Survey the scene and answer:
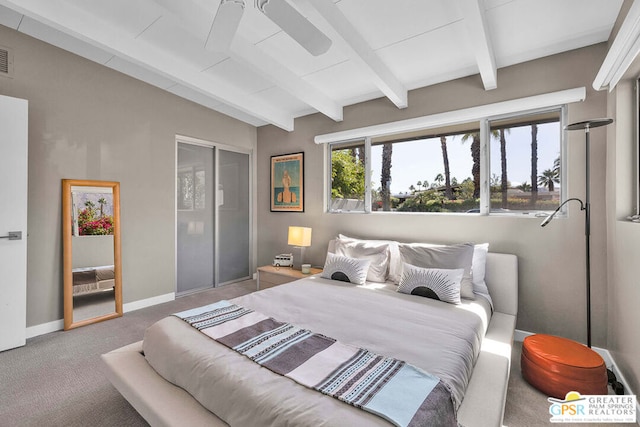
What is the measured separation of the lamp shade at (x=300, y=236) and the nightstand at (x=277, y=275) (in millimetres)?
373

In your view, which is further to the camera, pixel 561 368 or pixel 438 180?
pixel 438 180

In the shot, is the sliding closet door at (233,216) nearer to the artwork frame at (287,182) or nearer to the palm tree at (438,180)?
the artwork frame at (287,182)

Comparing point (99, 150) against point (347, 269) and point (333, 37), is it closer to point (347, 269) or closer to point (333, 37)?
point (333, 37)

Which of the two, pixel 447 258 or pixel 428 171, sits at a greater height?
pixel 428 171

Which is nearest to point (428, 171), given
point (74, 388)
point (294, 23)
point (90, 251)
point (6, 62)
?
point (294, 23)

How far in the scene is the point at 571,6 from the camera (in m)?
2.06

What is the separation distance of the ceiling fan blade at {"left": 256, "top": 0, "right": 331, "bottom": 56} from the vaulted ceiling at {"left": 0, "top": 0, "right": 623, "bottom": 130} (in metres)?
0.05

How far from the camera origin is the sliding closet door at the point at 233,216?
4.54m

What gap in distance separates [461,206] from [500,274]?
31.8 inches

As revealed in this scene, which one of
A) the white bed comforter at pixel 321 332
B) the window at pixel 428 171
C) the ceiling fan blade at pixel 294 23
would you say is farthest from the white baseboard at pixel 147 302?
the ceiling fan blade at pixel 294 23

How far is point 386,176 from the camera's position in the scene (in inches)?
146

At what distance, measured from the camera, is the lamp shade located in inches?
159

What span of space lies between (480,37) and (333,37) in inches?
42.7

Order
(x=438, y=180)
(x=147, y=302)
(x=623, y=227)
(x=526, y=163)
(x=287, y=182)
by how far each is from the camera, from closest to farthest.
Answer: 1. (x=623, y=227)
2. (x=526, y=163)
3. (x=438, y=180)
4. (x=147, y=302)
5. (x=287, y=182)
